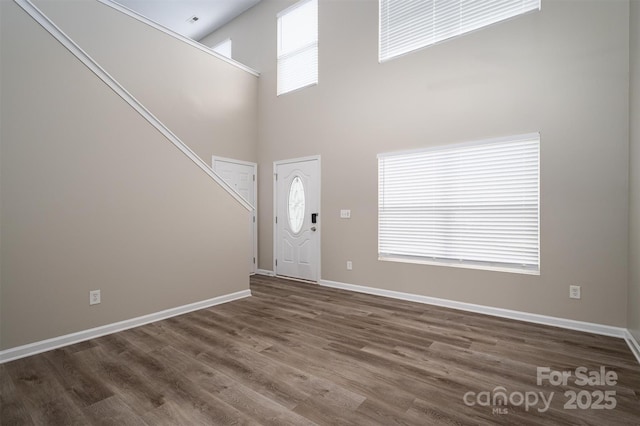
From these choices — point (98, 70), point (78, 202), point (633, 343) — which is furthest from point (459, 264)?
point (98, 70)

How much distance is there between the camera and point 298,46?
18.1 ft

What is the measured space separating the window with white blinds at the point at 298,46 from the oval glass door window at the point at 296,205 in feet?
5.61

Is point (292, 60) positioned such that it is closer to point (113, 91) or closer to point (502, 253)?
point (113, 91)

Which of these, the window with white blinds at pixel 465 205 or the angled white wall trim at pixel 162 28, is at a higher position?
the angled white wall trim at pixel 162 28

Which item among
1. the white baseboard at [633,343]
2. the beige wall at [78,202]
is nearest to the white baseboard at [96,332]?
the beige wall at [78,202]

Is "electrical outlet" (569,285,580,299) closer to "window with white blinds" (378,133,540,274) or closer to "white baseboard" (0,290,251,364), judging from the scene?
"window with white blinds" (378,133,540,274)

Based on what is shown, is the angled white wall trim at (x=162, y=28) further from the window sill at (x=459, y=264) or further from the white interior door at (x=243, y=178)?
the window sill at (x=459, y=264)

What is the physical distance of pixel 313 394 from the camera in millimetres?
2023

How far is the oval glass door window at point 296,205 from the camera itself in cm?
547

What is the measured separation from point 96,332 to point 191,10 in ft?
20.1

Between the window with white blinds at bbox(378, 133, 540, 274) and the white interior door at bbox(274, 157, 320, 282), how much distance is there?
1197 millimetres

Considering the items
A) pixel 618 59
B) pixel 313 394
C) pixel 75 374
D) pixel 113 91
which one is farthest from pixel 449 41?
pixel 75 374

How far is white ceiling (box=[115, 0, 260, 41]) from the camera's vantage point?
19.8 ft

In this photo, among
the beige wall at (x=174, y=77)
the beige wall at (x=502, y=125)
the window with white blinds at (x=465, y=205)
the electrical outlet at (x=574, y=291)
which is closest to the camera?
the beige wall at (x=502, y=125)
